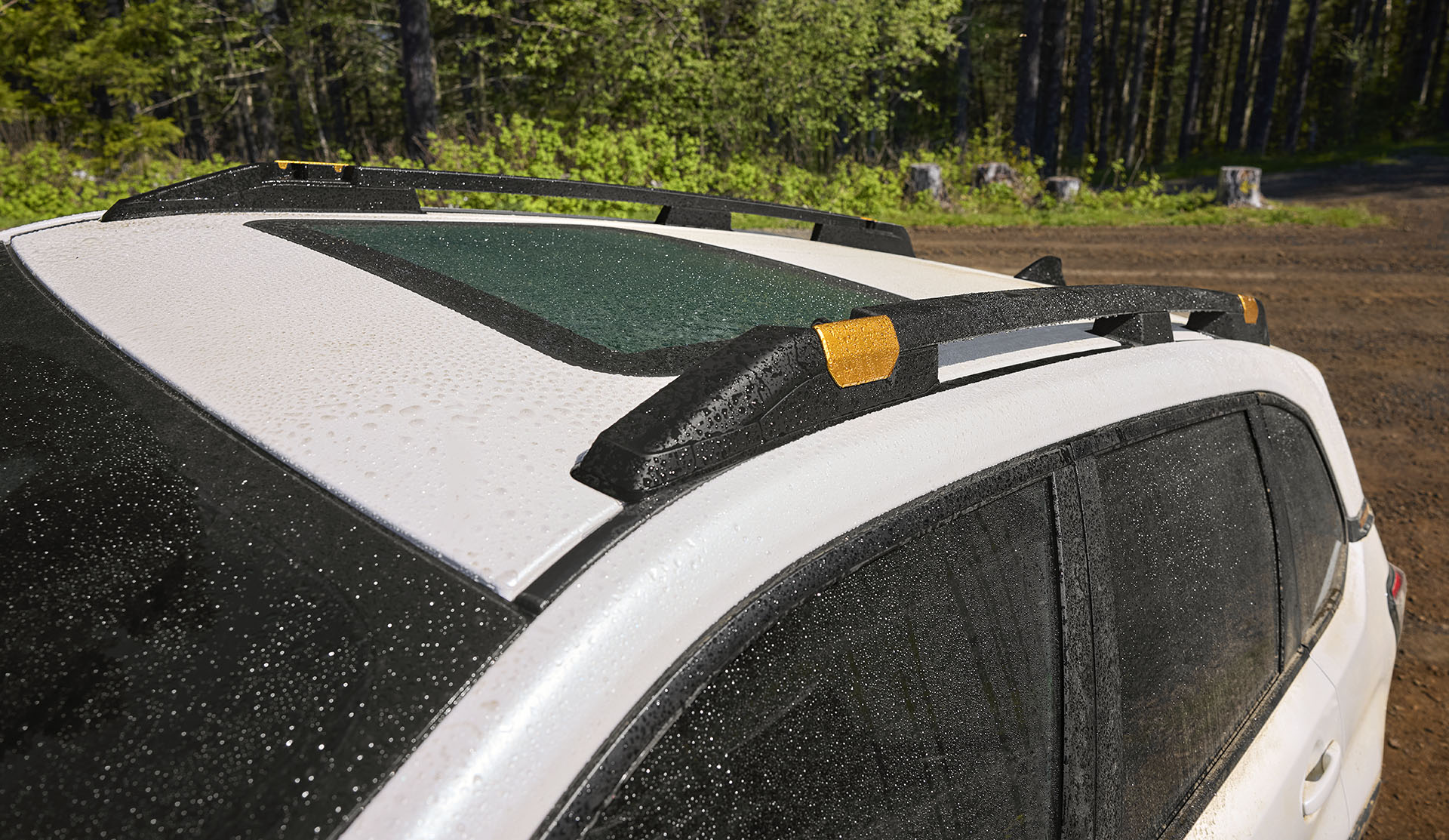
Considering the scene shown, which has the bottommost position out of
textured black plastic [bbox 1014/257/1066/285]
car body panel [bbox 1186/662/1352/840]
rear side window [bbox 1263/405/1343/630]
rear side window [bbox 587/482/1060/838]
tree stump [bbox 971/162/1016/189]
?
tree stump [bbox 971/162/1016/189]

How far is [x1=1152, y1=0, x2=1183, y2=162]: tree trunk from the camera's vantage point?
41250 mm

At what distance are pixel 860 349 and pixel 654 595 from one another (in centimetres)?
37

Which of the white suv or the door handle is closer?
the white suv

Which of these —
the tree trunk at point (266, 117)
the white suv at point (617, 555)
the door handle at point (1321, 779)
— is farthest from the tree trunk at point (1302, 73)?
the white suv at point (617, 555)

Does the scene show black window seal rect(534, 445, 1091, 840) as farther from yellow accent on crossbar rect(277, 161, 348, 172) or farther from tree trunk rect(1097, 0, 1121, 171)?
tree trunk rect(1097, 0, 1121, 171)

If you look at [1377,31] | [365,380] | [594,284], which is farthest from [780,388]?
[1377,31]

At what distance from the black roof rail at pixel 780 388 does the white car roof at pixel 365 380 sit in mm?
46

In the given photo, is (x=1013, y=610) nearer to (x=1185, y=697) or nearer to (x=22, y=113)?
(x=1185, y=697)

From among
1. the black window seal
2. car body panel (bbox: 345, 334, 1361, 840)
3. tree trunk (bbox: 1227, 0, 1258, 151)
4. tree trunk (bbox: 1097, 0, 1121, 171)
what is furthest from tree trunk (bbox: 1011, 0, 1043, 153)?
car body panel (bbox: 345, 334, 1361, 840)

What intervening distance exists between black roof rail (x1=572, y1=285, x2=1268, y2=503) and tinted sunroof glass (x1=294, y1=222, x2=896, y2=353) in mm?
368

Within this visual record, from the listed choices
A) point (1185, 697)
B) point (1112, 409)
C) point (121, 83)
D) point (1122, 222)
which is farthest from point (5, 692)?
point (121, 83)

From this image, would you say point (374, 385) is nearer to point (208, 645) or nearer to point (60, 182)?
point (208, 645)

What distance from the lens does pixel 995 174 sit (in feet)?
52.7

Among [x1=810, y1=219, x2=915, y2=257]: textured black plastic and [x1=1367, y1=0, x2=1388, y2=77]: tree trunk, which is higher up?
[x1=1367, y1=0, x2=1388, y2=77]: tree trunk
